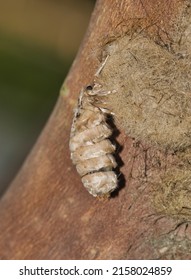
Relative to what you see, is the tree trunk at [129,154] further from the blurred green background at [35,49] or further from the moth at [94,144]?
the blurred green background at [35,49]

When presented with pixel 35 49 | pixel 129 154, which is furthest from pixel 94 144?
pixel 35 49

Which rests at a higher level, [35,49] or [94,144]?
[35,49]

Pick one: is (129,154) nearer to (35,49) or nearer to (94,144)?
(94,144)

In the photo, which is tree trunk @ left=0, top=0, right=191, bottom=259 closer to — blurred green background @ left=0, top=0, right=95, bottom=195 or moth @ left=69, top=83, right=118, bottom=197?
moth @ left=69, top=83, right=118, bottom=197

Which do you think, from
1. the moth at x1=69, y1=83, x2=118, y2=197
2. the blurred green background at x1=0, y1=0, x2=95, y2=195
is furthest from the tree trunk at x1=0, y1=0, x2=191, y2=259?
the blurred green background at x1=0, y1=0, x2=95, y2=195

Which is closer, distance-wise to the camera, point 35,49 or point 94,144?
point 94,144

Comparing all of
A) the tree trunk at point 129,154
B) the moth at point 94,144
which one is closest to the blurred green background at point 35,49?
the tree trunk at point 129,154

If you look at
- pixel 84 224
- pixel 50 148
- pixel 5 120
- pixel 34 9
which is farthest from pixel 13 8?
pixel 84 224

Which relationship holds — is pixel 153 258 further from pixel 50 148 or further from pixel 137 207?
pixel 50 148
